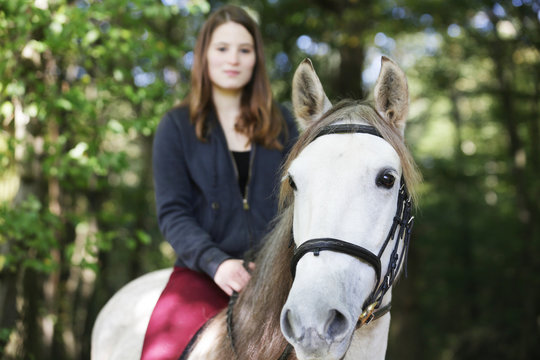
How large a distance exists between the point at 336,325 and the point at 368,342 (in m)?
0.54

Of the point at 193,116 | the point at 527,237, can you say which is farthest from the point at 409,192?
the point at 527,237

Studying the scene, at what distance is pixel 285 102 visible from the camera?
7387 mm

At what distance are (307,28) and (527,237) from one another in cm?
618

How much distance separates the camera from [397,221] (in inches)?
76.8

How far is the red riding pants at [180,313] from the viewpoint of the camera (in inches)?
92.0

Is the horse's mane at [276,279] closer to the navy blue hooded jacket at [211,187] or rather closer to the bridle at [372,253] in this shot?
the bridle at [372,253]

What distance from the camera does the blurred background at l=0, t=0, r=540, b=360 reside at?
4.37 m

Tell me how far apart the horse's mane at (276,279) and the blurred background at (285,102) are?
2.59m

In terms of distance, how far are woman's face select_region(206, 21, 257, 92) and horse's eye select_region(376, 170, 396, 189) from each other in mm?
1425

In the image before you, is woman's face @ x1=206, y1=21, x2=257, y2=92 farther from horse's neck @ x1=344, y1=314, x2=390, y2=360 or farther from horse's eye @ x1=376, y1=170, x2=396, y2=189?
horse's neck @ x1=344, y1=314, x2=390, y2=360

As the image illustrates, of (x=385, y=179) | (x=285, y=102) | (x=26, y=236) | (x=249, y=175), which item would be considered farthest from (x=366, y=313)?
(x=285, y=102)

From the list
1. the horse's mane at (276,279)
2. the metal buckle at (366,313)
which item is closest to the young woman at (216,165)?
the horse's mane at (276,279)

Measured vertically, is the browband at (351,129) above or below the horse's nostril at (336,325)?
above

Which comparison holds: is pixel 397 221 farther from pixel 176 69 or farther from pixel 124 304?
pixel 176 69
